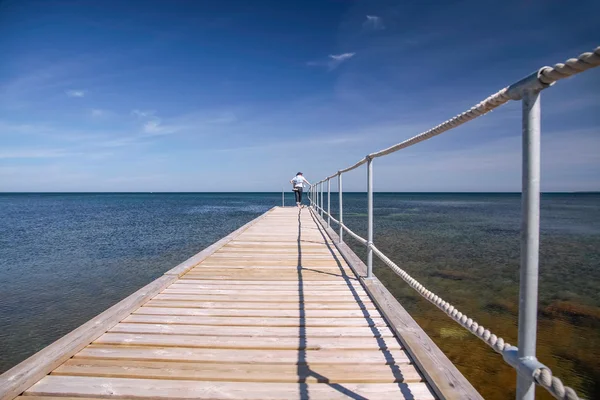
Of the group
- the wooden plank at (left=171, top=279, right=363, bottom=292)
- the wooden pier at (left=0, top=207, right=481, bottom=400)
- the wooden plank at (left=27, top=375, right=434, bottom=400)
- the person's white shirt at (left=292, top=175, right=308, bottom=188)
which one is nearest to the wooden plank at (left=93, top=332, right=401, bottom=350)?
the wooden pier at (left=0, top=207, right=481, bottom=400)

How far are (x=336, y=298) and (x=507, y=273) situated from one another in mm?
6740

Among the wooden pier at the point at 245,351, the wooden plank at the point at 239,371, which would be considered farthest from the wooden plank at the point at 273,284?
the wooden plank at the point at 239,371

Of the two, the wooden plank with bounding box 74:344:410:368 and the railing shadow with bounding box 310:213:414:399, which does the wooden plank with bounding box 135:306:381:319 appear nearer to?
the railing shadow with bounding box 310:213:414:399

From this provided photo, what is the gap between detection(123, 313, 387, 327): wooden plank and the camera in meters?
2.25

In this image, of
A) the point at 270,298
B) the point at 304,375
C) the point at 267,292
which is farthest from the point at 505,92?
the point at 267,292

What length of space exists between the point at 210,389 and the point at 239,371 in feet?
0.60

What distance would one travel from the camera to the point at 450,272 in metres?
7.64

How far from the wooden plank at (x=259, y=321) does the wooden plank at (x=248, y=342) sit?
0.65ft

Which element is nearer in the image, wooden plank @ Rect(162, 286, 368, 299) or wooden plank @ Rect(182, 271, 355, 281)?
wooden plank @ Rect(162, 286, 368, 299)

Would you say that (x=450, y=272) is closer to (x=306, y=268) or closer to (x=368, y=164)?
(x=306, y=268)

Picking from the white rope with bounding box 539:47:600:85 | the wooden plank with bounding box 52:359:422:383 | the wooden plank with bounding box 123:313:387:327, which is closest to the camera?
the white rope with bounding box 539:47:600:85

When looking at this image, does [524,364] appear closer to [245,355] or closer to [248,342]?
[245,355]

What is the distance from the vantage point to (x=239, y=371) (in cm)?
168

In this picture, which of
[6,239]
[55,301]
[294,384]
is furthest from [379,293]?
[6,239]
